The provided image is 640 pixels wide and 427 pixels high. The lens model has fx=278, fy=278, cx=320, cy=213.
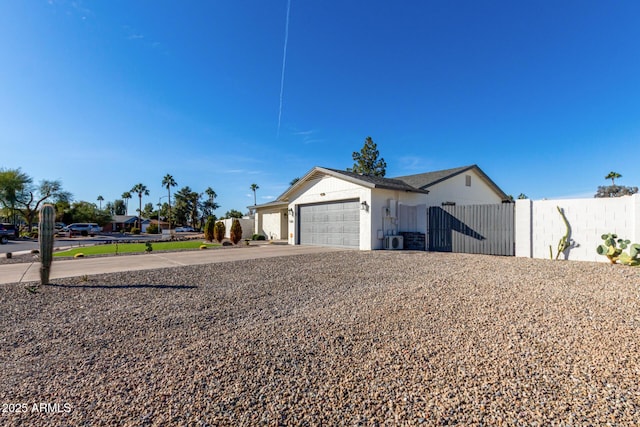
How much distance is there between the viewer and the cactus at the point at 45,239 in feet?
20.4

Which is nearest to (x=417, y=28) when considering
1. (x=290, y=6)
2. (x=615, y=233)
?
(x=290, y=6)

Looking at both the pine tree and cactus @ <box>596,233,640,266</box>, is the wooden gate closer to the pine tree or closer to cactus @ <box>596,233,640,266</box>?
cactus @ <box>596,233,640,266</box>

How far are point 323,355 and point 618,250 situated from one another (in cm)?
1068

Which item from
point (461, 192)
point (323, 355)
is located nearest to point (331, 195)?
point (461, 192)

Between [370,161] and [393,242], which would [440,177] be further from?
[370,161]

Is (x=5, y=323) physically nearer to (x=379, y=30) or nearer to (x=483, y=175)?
(x=379, y=30)

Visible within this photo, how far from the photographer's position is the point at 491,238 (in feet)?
38.0

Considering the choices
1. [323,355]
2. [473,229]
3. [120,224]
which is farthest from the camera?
[120,224]

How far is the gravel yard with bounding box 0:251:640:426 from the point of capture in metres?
2.07

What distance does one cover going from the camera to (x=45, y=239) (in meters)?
6.32

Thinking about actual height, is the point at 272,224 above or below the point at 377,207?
below

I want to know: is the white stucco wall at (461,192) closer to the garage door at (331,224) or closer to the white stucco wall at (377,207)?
the white stucco wall at (377,207)

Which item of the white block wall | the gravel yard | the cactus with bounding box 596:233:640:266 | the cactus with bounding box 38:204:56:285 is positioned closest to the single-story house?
the white block wall

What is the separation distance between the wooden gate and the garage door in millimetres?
3783
